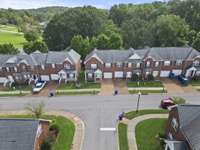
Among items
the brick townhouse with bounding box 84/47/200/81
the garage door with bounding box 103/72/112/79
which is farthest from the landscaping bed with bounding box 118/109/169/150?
the garage door with bounding box 103/72/112/79

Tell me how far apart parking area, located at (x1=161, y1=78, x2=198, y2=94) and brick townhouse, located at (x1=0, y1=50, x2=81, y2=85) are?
24208 millimetres

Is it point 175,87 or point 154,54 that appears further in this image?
point 154,54

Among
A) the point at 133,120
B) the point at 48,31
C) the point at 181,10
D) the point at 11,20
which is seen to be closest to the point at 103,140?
the point at 133,120

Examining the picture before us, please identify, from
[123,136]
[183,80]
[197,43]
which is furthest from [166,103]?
[197,43]

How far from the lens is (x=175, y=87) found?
169ft

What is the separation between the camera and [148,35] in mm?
75000

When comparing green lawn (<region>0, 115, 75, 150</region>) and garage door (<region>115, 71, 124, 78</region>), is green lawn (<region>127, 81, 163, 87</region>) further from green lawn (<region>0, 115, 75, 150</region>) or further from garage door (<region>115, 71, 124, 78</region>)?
green lawn (<region>0, 115, 75, 150</region>)

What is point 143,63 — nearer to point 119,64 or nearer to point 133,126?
point 119,64

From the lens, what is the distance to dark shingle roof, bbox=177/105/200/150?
957 inches

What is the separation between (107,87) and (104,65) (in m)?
6.80

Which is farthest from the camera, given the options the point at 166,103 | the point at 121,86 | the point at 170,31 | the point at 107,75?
the point at 170,31

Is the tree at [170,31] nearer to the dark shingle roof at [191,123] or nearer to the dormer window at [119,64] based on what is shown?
the dormer window at [119,64]

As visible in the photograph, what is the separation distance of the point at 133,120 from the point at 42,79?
101ft

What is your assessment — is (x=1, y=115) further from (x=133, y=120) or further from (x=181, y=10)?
(x=181, y=10)
